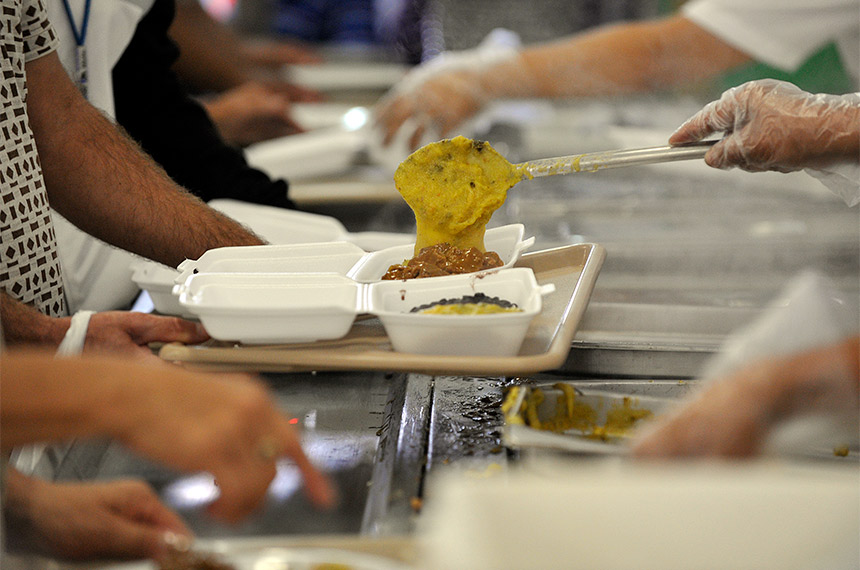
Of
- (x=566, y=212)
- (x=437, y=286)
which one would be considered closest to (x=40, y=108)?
(x=437, y=286)

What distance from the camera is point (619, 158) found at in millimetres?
1406

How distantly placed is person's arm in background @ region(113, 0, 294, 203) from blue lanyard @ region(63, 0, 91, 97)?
24 centimetres

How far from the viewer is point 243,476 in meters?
0.71

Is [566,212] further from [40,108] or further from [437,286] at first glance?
[40,108]

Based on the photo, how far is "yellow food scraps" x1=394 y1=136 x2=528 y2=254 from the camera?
1391 mm

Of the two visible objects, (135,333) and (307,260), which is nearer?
(135,333)

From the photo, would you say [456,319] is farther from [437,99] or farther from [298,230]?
[437,99]

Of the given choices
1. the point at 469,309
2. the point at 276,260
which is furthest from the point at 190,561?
the point at 276,260

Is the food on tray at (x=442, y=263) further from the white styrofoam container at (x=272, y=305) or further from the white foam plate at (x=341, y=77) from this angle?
the white foam plate at (x=341, y=77)

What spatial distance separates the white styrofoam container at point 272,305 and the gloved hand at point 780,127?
0.78 metres

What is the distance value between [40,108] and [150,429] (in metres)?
0.98

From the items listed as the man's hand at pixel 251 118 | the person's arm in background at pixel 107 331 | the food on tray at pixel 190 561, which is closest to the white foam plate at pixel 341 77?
the man's hand at pixel 251 118

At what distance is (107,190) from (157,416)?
0.89m

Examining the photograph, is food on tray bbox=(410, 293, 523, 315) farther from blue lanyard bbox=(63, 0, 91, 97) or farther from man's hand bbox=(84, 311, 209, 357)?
blue lanyard bbox=(63, 0, 91, 97)
